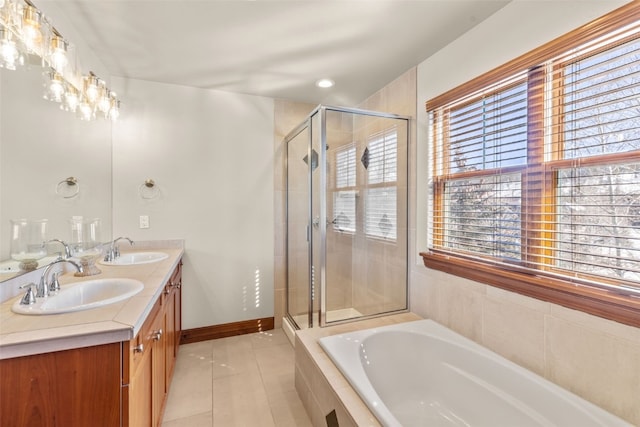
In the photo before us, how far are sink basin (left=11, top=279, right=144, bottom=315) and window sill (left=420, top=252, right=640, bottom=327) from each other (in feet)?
6.17

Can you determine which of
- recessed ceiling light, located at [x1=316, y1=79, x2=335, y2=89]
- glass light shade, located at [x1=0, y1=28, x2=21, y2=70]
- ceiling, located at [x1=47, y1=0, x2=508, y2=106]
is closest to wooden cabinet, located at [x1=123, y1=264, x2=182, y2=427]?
glass light shade, located at [x1=0, y1=28, x2=21, y2=70]

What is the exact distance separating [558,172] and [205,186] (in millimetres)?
2686

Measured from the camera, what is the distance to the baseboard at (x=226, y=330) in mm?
2779

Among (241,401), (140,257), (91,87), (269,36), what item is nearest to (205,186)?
(140,257)

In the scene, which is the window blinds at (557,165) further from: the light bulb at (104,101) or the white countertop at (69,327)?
the light bulb at (104,101)

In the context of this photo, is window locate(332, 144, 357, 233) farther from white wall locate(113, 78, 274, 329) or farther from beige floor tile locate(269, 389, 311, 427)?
beige floor tile locate(269, 389, 311, 427)

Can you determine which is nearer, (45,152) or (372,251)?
(45,152)

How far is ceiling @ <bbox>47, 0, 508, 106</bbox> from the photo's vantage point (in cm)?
166

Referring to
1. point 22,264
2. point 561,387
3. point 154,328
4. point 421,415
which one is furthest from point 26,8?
point 561,387

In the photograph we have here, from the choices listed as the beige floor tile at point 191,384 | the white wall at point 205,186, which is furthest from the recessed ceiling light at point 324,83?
the beige floor tile at point 191,384

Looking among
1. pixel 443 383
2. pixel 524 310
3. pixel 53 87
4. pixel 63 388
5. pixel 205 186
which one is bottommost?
pixel 443 383

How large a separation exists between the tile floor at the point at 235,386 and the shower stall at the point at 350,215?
1.48 feet

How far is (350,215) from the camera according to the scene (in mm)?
2641

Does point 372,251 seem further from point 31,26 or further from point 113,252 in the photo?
point 31,26
